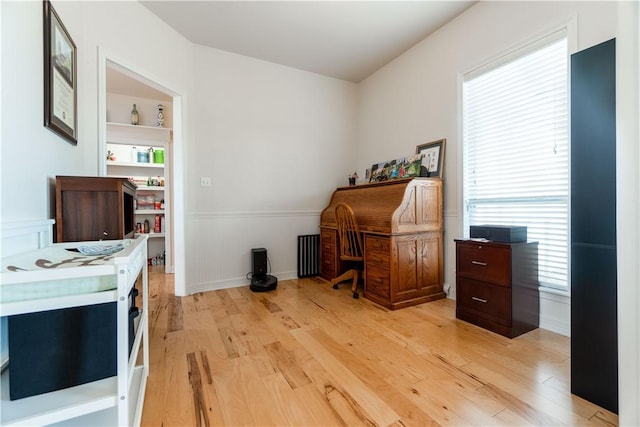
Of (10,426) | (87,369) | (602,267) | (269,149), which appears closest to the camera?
(10,426)

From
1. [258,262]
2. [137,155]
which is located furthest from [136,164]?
[258,262]

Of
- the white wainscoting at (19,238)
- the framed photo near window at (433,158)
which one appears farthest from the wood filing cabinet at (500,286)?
the white wainscoting at (19,238)

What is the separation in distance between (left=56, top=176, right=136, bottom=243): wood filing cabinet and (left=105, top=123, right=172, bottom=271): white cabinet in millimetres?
2738

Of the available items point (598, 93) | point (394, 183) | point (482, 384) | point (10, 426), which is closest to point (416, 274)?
point (394, 183)

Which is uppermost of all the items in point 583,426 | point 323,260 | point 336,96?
point 336,96

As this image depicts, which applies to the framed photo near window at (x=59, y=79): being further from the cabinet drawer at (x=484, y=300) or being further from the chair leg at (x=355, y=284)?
the cabinet drawer at (x=484, y=300)

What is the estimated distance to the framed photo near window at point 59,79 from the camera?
1.46m

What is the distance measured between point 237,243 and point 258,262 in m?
0.35

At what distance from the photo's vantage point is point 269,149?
11.6 feet

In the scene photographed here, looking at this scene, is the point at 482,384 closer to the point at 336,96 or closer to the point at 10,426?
the point at 10,426

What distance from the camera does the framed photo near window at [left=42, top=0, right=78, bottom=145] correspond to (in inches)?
57.4

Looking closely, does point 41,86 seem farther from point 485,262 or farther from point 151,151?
point 151,151

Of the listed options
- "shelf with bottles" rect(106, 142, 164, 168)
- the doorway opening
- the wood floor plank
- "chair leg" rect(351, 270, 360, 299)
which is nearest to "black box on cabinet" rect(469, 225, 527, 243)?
"chair leg" rect(351, 270, 360, 299)

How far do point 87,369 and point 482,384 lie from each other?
66.8 inches
